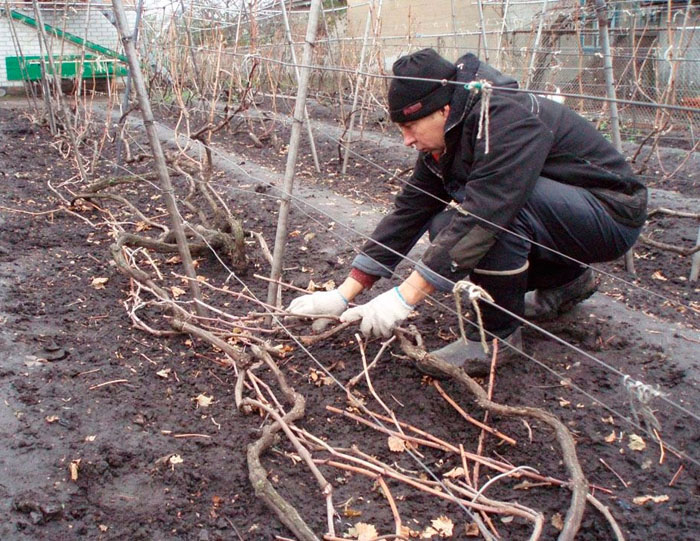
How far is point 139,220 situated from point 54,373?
2292 millimetres

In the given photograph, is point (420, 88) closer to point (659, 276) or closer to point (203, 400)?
point (203, 400)

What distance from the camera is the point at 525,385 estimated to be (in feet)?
7.44

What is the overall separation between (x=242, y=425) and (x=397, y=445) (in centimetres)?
50

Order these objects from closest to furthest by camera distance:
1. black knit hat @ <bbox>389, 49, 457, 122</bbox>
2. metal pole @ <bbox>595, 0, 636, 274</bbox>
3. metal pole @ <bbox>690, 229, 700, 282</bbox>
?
black knit hat @ <bbox>389, 49, 457, 122</bbox> → metal pole @ <bbox>595, 0, 636, 274</bbox> → metal pole @ <bbox>690, 229, 700, 282</bbox>

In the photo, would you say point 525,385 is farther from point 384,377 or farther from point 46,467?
point 46,467

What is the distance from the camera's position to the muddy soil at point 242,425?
1707 mm

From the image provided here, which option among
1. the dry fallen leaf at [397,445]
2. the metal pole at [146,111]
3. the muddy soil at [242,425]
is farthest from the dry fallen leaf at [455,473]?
the metal pole at [146,111]

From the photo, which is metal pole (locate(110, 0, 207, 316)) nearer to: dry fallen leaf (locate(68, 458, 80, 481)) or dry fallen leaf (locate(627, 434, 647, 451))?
dry fallen leaf (locate(68, 458, 80, 481))

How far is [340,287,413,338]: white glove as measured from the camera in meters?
2.16

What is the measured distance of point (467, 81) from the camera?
2.05 metres

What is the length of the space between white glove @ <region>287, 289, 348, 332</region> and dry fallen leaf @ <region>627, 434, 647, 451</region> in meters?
1.07

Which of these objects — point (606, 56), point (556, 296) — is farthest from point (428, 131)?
point (606, 56)

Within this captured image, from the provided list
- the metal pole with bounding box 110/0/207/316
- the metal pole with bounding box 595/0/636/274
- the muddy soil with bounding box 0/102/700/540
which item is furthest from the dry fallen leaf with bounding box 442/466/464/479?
the metal pole with bounding box 595/0/636/274

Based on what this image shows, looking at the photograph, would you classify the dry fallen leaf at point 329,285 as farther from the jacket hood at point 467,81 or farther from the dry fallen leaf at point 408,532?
the dry fallen leaf at point 408,532
